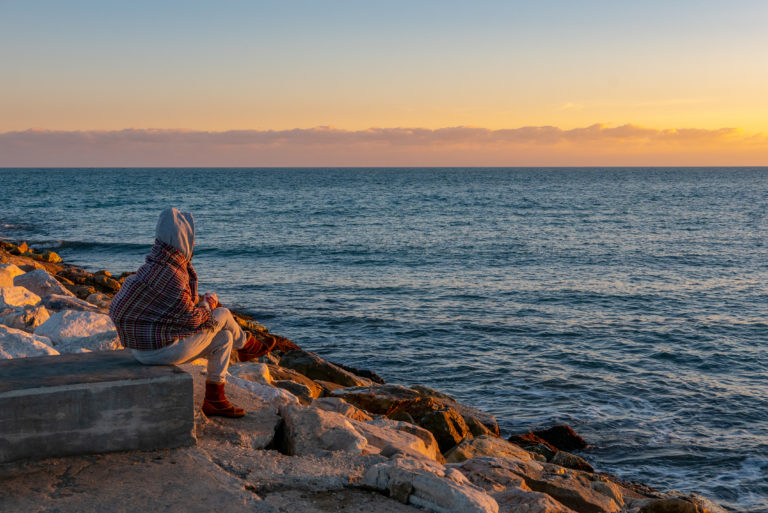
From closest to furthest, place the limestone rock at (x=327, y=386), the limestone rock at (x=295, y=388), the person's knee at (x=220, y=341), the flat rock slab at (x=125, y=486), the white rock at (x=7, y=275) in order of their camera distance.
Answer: the flat rock slab at (x=125, y=486)
the person's knee at (x=220, y=341)
the limestone rock at (x=295, y=388)
the limestone rock at (x=327, y=386)
the white rock at (x=7, y=275)

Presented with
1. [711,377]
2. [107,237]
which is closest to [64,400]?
[711,377]

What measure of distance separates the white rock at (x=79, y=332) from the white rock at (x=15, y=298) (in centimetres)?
226

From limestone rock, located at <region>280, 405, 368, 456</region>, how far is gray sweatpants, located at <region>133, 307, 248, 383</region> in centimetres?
65

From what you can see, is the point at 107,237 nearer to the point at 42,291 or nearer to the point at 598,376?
the point at 42,291

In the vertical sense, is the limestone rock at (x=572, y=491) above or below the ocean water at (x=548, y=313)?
above

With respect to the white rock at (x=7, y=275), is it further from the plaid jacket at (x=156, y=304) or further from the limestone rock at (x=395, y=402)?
the plaid jacket at (x=156, y=304)

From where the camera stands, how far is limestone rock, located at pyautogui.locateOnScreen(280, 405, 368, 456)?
16.7 feet

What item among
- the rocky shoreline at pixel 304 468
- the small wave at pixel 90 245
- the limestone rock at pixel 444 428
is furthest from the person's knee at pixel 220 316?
the small wave at pixel 90 245

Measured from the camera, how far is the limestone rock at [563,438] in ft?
31.2

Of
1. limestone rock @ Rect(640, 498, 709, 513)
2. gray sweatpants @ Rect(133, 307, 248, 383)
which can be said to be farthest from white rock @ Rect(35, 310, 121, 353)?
limestone rock @ Rect(640, 498, 709, 513)

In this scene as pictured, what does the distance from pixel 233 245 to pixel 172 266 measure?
26.8 m

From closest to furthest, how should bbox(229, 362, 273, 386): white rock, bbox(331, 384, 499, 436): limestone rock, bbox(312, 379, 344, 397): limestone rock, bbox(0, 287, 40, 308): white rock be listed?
bbox(229, 362, 273, 386): white rock, bbox(331, 384, 499, 436): limestone rock, bbox(312, 379, 344, 397): limestone rock, bbox(0, 287, 40, 308): white rock

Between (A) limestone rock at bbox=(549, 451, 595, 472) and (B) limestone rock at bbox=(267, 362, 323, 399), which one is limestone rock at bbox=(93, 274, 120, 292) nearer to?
(B) limestone rock at bbox=(267, 362, 323, 399)

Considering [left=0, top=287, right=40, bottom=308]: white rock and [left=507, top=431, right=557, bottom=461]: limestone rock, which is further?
[left=0, top=287, right=40, bottom=308]: white rock
